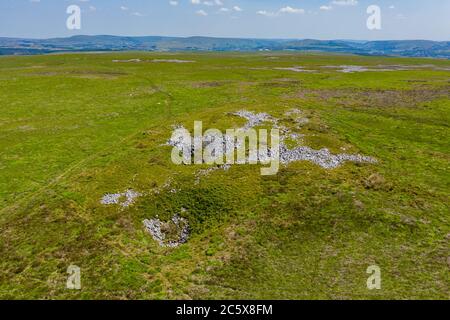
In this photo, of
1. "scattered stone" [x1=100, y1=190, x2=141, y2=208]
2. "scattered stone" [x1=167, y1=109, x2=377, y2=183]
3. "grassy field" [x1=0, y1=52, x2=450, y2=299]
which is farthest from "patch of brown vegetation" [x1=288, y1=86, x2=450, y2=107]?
"scattered stone" [x1=100, y1=190, x2=141, y2=208]

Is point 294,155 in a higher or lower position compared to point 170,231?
higher

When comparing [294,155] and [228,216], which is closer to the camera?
[228,216]

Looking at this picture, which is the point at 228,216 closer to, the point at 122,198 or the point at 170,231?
the point at 170,231

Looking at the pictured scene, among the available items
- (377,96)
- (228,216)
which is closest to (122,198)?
(228,216)

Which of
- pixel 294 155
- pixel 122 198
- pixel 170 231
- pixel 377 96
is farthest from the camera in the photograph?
pixel 377 96

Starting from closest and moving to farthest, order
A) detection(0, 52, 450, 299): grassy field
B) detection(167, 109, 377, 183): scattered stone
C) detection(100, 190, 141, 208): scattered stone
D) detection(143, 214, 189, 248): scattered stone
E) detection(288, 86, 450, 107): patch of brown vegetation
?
detection(0, 52, 450, 299): grassy field, detection(143, 214, 189, 248): scattered stone, detection(100, 190, 141, 208): scattered stone, detection(167, 109, 377, 183): scattered stone, detection(288, 86, 450, 107): patch of brown vegetation

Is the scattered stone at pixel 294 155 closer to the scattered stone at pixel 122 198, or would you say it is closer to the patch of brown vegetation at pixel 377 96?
the scattered stone at pixel 122 198

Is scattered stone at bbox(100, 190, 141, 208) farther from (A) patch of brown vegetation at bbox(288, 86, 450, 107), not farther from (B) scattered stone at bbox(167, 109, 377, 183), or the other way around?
(A) patch of brown vegetation at bbox(288, 86, 450, 107)
